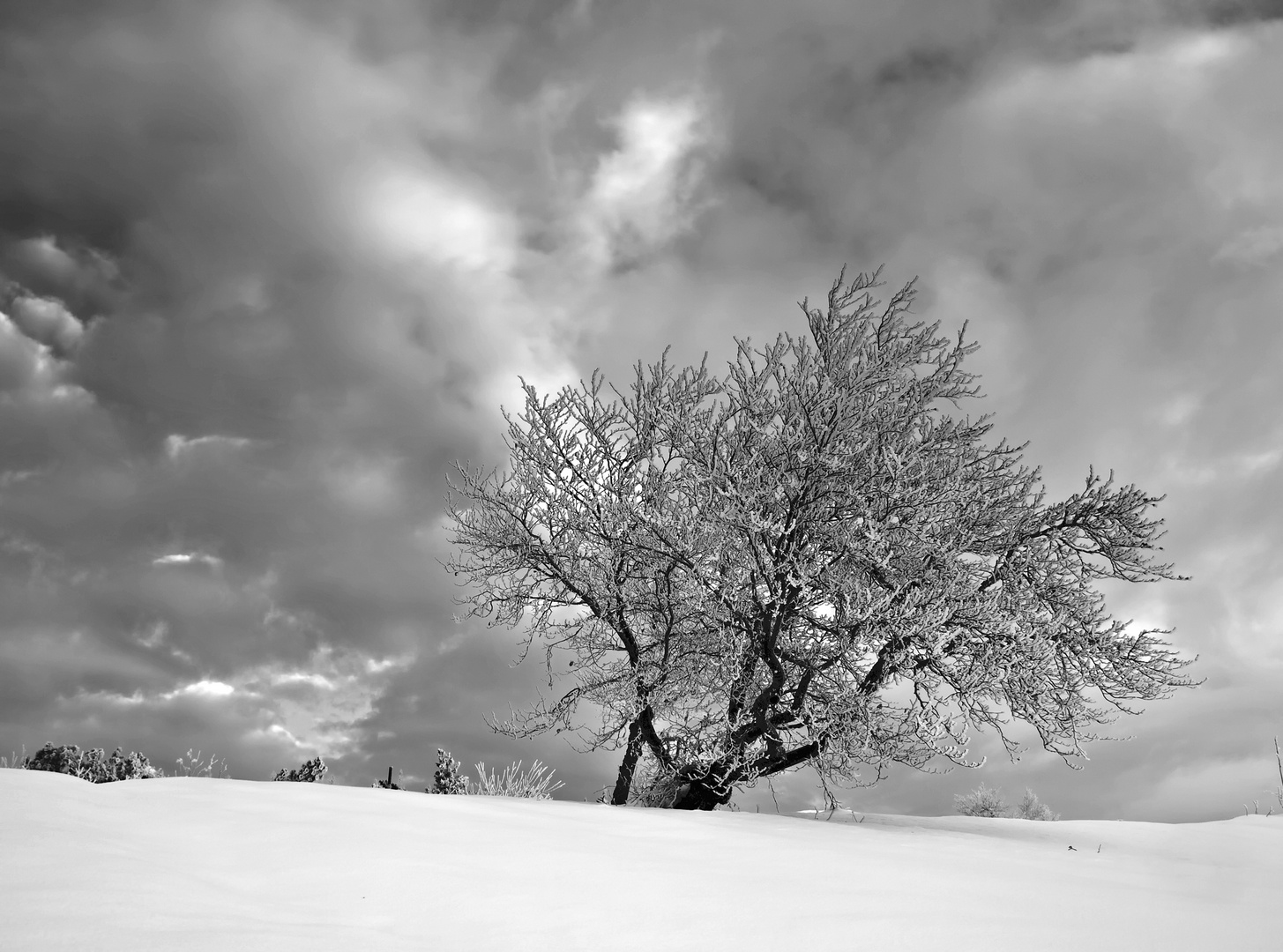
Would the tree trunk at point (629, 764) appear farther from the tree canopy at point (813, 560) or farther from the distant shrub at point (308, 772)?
the distant shrub at point (308, 772)

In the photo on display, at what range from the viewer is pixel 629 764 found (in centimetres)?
1059

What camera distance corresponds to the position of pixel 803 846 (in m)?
5.07

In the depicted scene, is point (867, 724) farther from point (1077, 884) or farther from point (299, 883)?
point (299, 883)

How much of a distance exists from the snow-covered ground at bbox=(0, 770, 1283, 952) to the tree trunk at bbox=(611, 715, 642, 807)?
188 inches

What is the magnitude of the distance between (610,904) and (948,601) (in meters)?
5.96

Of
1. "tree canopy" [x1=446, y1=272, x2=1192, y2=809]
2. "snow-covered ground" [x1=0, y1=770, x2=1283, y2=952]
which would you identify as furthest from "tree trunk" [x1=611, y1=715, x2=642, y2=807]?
"snow-covered ground" [x1=0, y1=770, x2=1283, y2=952]

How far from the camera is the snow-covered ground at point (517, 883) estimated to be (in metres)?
3.02

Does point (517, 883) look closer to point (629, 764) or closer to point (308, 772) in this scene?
point (629, 764)

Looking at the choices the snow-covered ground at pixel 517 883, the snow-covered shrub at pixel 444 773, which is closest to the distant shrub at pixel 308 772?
the snow-covered shrub at pixel 444 773

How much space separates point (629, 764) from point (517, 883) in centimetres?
708

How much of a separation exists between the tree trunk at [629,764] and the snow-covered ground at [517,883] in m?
4.76

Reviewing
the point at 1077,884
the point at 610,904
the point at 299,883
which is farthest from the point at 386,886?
the point at 1077,884

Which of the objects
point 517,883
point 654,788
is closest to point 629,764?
point 654,788

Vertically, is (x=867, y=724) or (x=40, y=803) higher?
(x=867, y=724)
